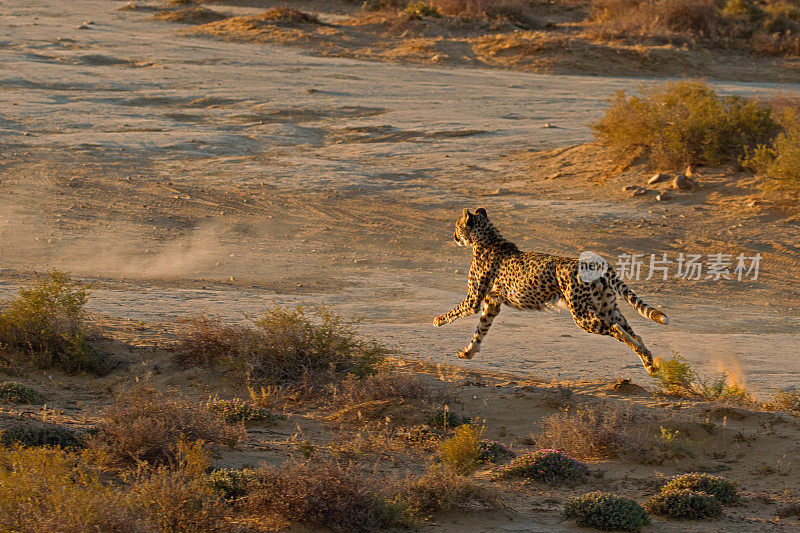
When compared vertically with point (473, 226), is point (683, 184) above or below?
below

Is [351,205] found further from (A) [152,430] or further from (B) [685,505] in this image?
(B) [685,505]

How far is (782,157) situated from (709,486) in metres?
11.9

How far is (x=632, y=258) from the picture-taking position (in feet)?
50.6

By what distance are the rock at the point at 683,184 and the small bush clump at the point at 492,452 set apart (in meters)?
11.6

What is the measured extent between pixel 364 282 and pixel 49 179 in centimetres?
864

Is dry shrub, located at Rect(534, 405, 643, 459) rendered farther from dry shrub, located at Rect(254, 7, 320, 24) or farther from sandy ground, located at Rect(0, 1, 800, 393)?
dry shrub, located at Rect(254, 7, 320, 24)

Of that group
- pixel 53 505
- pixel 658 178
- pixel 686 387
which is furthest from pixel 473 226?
pixel 658 178

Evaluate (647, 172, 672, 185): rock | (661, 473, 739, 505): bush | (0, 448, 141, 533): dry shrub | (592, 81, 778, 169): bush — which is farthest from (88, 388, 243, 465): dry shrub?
(592, 81, 778, 169): bush

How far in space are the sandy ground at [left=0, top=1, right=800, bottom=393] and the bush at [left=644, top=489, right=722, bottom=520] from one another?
339 centimetres

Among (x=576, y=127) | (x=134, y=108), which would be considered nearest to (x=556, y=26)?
(x=576, y=127)

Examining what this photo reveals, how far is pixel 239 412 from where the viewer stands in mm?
8523

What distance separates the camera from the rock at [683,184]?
59.5 ft

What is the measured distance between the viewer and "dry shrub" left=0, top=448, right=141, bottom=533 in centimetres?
503

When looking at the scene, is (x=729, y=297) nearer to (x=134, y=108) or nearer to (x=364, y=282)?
(x=364, y=282)
